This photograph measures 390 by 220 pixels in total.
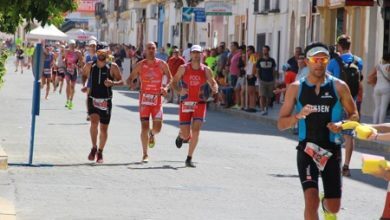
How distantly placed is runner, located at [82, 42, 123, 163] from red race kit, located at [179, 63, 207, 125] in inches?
40.5

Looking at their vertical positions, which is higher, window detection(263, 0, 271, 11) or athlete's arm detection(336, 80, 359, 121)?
window detection(263, 0, 271, 11)

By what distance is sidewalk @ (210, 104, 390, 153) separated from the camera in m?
24.4

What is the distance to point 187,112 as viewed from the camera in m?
19.0

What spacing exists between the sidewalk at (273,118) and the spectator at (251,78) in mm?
354

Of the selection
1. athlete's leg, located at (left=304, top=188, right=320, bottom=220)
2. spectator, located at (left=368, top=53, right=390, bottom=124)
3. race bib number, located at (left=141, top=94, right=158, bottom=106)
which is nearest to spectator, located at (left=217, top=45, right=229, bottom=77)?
spectator, located at (left=368, top=53, right=390, bottom=124)

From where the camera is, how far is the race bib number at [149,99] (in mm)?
19484

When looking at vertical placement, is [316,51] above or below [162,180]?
above

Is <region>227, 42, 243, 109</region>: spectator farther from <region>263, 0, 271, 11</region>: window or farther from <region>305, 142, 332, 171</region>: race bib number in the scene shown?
<region>305, 142, 332, 171</region>: race bib number

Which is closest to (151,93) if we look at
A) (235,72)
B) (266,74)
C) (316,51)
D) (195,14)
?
(316,51)

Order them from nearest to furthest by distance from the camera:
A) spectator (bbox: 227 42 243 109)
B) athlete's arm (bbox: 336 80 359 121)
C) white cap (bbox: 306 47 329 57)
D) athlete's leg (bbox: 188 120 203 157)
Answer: white cap (bbox: 306 47 329 57) → athlete's arm (bbox: 336 80 359 121) → athlete's leg (bbox: 188 120 203 157) → spectator (bbox: 227 42 243 109)

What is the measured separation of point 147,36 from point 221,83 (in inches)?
1942

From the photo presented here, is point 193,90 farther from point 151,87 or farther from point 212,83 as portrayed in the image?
point 151,87

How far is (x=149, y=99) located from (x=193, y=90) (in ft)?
2.97

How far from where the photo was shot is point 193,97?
19.0 meters
